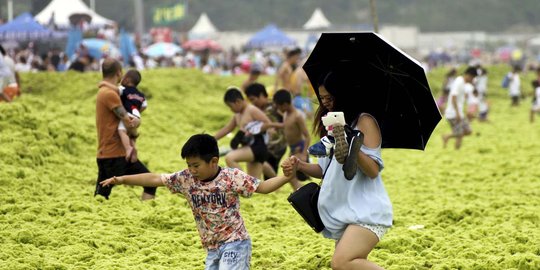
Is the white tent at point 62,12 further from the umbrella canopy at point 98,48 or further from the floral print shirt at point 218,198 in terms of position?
the floral print shirt at point 218,198

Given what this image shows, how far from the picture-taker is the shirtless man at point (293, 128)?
1061cm

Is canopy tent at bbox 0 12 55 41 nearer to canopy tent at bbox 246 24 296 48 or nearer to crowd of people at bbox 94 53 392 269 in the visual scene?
canopy tent at bbox 246 24 296 48

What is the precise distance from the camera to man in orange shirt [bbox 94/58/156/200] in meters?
8.89

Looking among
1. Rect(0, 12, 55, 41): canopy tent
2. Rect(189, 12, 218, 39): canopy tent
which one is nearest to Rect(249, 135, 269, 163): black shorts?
Rect(0, 12, 55, 41): canopy tent

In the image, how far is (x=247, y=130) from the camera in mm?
10594

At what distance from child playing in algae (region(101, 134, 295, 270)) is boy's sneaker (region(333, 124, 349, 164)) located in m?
0.58

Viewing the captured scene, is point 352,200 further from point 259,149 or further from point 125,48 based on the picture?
point 125,48

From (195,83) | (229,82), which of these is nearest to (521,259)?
(195,83)

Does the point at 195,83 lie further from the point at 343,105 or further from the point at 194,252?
the point at 343,105

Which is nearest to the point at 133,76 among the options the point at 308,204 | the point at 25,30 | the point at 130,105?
the point at 130,105

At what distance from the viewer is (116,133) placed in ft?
30.1

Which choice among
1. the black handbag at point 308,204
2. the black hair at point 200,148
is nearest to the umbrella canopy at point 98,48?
the black hair at point 200,148

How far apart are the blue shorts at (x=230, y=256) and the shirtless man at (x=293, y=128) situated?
4928 millimetres

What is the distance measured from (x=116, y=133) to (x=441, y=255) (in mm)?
3486
